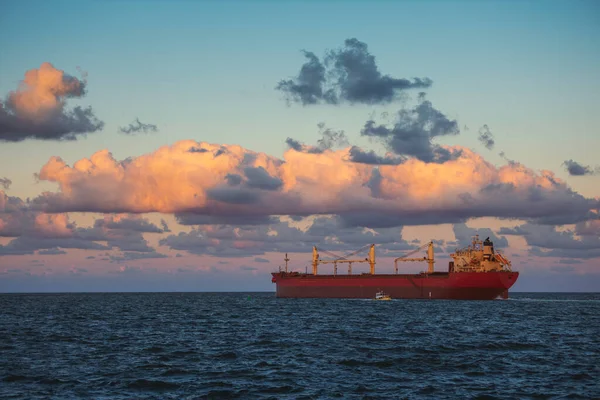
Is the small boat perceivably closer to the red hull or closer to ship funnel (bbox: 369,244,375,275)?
the red hull

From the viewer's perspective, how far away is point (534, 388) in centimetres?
3391

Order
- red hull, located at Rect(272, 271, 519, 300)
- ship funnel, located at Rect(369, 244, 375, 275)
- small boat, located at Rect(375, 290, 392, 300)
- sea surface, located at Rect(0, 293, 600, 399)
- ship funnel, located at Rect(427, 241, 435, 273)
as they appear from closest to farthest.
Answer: sea surface, located at Rect(0, 293, 600, 399) → red hull, located at Rect(272, 271, 519, 300) → small boat, located at Rect(375, 290, 392, 300) → ship funnel, located at Rect(427, 241, 435, 273) → ship funnel, located at Rect(369, 244, 375, 275)

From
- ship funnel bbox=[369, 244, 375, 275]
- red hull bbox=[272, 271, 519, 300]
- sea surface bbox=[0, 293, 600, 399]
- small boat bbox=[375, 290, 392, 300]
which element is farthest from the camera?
ship funnel bbox=[369, 244, 375, 275]

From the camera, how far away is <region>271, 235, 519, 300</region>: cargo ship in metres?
125

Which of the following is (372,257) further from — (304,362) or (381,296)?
(304,362)

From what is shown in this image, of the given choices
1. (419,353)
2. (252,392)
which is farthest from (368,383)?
(419,353)

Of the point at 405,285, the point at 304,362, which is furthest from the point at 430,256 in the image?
the point at 304,362

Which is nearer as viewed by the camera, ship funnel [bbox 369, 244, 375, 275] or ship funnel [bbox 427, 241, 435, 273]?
ship funnel [bbox 427, 241, 435, 273]

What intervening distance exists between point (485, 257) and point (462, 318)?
150ft

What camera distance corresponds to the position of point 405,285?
137625mm

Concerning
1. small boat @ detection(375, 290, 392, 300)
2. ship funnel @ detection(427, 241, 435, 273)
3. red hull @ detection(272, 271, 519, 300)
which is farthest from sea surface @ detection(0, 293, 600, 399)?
ship funnel @ detection(427, 241, 435, 273)

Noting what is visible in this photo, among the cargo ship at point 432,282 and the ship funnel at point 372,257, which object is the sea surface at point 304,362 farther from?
the ship funnel at point 372,257

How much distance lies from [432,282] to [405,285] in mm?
7694

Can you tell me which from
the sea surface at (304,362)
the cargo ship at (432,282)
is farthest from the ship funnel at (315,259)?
the sea surface at (304,362)
